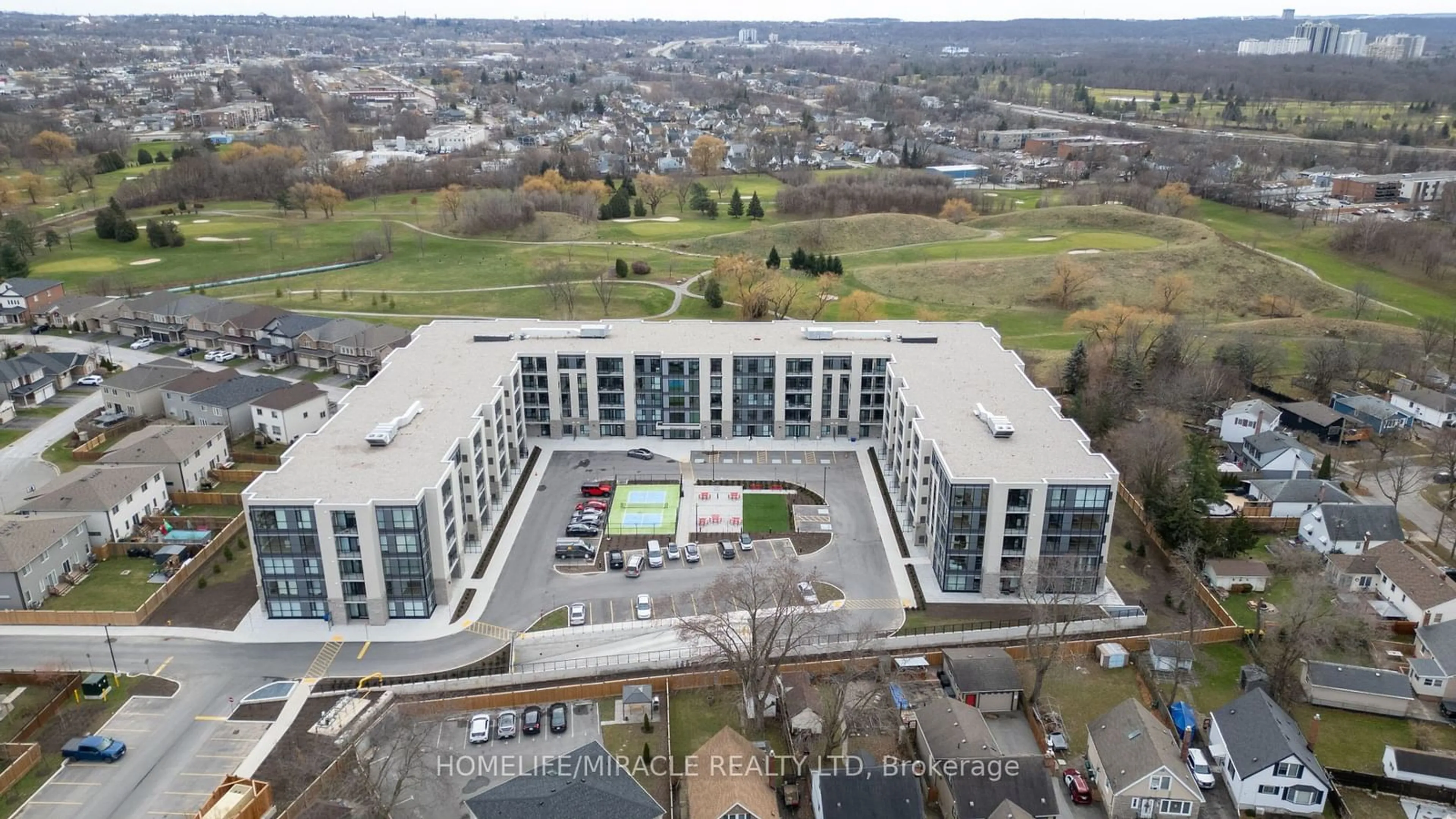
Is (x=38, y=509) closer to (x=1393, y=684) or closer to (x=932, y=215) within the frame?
(x=1393, y=684)

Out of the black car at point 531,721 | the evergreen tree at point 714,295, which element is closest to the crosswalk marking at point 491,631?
the black car at point 531,721

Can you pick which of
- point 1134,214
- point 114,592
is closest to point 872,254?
point 1134,214

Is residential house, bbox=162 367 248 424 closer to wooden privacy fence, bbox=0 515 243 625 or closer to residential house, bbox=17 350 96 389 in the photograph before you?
residential house, bbox=17 350 96 389

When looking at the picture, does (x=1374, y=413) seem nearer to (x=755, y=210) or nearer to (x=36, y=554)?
(x=36, y=554)

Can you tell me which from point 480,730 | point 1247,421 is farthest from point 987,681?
point 1247,421

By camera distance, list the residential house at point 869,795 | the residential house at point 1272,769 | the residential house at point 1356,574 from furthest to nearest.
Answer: the residential house at point 1356,574 → the residential house at point 1272,769 → the residential house at point 869,795

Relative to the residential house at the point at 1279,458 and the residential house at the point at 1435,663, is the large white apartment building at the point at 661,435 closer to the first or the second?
the residential house at the point at 1435,663
